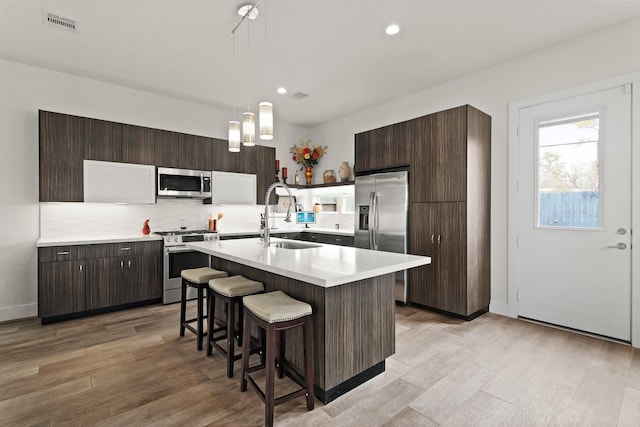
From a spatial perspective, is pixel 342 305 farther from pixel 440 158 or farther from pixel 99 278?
pixel 99 278

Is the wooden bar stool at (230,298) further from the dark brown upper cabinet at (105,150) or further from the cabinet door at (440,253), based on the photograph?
the dark brown upper cabinet at (105,150)

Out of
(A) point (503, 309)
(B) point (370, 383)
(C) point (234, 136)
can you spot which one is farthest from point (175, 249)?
(A) point (503, 309)

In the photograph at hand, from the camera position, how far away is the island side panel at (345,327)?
2025mm

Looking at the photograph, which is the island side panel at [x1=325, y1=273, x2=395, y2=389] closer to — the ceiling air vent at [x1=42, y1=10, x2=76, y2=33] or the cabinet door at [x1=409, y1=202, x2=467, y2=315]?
the cabinet door at [x1=409, y1=202, x2=467, y2=315]

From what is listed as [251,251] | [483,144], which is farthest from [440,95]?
[251,251]

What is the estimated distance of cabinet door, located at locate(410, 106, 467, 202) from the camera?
11.5 feet

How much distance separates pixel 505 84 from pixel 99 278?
534 cm

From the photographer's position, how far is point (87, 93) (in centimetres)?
412

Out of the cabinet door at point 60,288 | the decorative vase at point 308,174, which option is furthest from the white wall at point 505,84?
the cabinet door at point 60,288

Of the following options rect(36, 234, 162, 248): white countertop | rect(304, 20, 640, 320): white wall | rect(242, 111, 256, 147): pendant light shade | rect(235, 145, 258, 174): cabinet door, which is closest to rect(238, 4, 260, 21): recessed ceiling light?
rect(242, 111, 256, 147): pendant light shade

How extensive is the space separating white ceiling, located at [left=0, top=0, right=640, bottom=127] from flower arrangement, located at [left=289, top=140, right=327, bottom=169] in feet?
5.82

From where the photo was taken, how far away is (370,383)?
2270 millimetres

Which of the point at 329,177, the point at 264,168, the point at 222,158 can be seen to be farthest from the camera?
the point at 329,177

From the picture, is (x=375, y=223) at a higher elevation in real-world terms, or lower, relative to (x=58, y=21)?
lower
